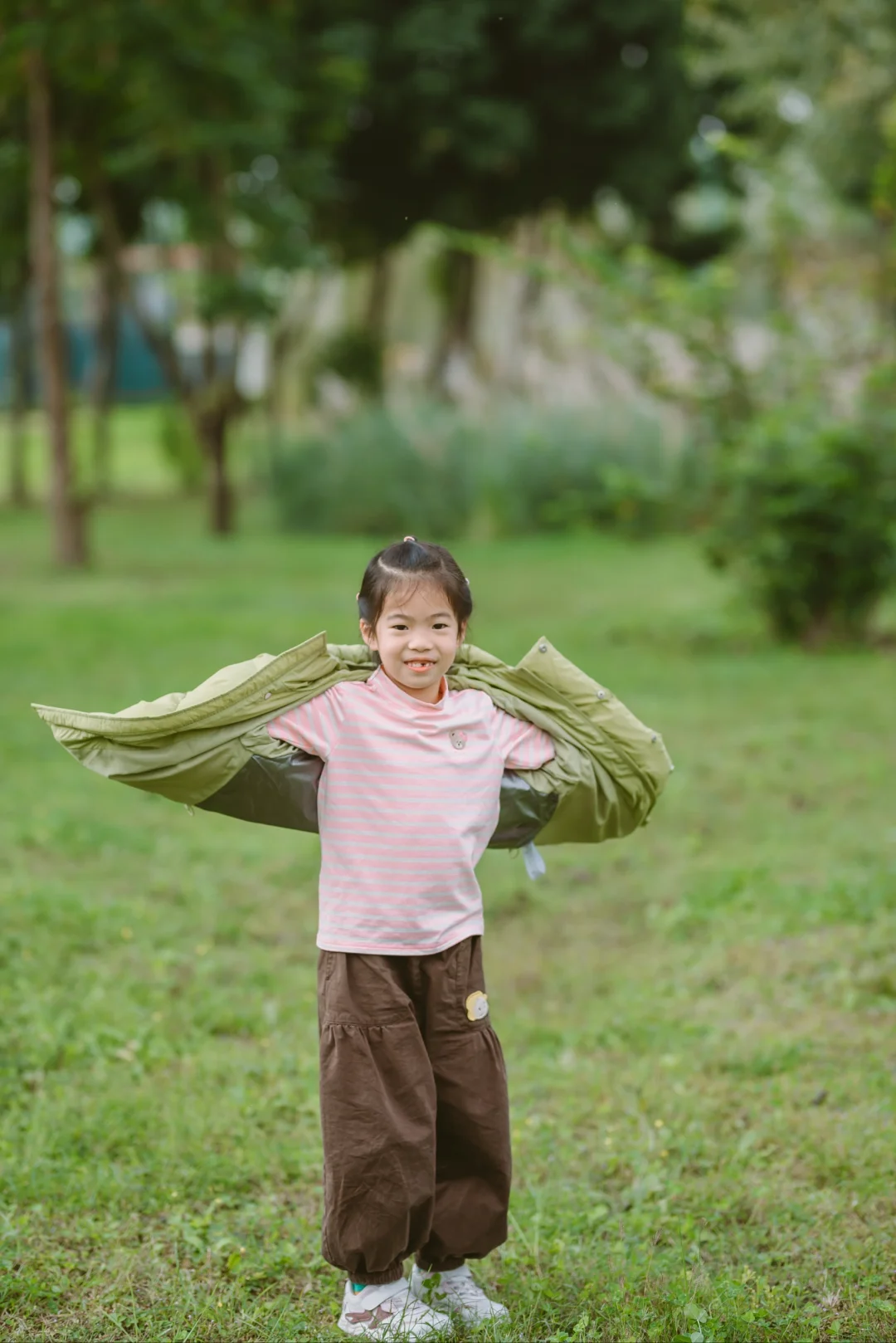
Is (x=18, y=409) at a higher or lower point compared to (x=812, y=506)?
higher

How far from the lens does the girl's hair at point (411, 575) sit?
280cm

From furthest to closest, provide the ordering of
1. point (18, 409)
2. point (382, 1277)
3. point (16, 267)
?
point (18, 409) < point (16, 267) < point (382, 1277)

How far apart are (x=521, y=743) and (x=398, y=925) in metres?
0.43

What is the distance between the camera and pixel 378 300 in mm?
24031

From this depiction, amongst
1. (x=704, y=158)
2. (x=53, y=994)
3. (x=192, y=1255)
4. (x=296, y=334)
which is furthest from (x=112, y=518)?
(x=192, y=1255)

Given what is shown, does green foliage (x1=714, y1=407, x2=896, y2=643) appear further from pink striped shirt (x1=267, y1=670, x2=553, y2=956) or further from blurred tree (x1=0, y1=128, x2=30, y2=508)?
blurred tree (x1=0, y1=128, x2=30, y2=508)

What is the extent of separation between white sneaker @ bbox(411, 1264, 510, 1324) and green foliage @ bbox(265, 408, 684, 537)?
1405 cm

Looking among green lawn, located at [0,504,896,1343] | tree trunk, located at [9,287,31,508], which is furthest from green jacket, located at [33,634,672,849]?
tree trunk, located at [9,287,31,508]

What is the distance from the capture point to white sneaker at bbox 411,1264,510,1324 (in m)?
3.00

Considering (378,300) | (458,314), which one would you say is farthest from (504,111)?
(378,300)

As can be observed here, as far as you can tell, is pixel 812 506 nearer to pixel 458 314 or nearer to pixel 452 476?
pixel 452 476

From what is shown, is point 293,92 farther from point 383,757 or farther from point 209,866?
point 383,757

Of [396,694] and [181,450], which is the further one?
[181,450]

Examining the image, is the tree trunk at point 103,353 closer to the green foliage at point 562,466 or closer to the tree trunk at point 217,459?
the tree trunk at point 217,459
